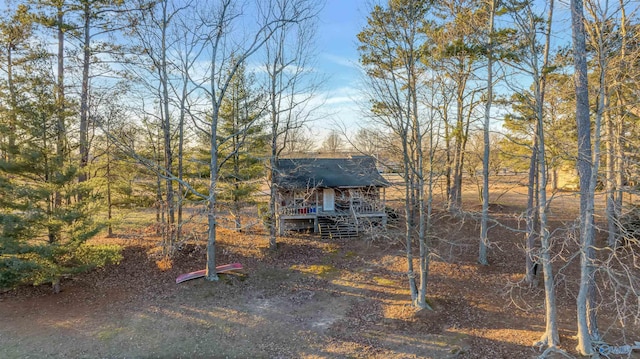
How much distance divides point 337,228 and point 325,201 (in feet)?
7.62

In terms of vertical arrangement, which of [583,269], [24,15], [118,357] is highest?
[24,15]

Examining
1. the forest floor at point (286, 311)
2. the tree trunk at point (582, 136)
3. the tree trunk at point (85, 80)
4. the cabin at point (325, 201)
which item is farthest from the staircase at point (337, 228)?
the tree trunk at point (85, 80)

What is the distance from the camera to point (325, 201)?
66.6 ft

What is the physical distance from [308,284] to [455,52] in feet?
34.1

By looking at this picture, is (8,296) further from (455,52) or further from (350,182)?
(455,52)

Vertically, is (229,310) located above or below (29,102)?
below

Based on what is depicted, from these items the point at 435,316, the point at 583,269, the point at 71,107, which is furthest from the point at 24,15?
the point at 583,269

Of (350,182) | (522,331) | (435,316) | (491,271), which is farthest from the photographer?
(350,182)

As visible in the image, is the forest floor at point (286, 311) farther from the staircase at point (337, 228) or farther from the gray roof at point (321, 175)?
the gray roof at point (321, 175)

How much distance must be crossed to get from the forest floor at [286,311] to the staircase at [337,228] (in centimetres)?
352

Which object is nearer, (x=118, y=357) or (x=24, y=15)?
(x=118, y=357)

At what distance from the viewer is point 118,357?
761 cm

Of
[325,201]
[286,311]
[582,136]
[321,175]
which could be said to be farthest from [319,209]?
[582,136]

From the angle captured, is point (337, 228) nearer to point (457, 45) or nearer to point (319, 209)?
point (319, 209)
